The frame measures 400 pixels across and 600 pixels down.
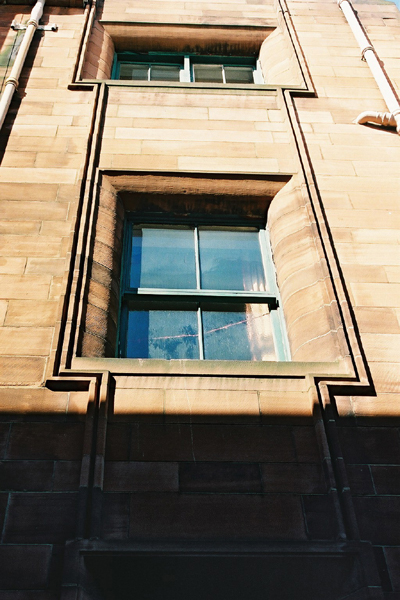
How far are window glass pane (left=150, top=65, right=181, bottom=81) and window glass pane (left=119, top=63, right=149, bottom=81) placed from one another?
0.40 ft

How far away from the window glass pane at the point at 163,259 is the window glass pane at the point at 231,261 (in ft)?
0.51

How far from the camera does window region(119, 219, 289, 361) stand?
510 cm

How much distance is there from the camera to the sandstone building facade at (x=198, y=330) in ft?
11.5

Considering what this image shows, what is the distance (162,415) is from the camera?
163 inches

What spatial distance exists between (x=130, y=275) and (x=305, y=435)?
2.64 meters

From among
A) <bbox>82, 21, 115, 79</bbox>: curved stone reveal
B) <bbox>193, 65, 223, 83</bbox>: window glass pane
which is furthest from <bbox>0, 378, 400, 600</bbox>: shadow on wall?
<bbox>193, 65, 223, 83</bbox>: window glass pane

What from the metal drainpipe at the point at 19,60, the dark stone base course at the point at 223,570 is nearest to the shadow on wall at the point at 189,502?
the dark stone base course at the point at 223,570

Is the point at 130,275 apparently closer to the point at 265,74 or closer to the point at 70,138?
the point at 70,138

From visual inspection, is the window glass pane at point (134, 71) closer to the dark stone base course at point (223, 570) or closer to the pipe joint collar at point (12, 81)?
the pipe joint collar at point (12, 81)

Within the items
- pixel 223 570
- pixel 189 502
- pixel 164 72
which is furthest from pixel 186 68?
pixel 223 570

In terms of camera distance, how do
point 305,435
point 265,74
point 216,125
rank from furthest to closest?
1. point 265,74
2. point 216,125
3. point 305,435

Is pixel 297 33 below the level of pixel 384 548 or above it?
above

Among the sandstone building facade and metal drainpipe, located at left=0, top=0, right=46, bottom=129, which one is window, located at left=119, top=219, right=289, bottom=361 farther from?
metal drainpipe, located at left=0, top=0, right=46, bottom=129

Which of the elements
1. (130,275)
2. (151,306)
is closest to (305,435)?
(151,306)
